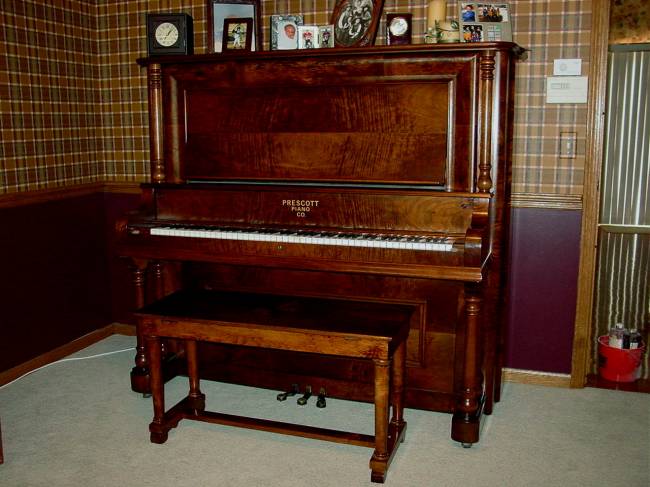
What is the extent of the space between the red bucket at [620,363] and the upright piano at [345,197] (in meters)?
0.67

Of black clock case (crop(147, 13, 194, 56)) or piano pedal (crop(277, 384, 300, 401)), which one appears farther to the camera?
black clock case (crop(147, 13, 194, 56))

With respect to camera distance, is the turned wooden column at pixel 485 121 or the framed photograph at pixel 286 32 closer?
the turned wooden column at pixel 485 121

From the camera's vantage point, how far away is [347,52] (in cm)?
278

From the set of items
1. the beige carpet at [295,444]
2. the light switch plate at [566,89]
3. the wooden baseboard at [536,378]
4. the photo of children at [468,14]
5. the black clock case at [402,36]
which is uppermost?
the photo of children at [468,14]

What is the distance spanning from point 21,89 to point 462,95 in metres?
2.18

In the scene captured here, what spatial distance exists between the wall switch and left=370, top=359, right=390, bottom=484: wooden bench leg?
1.48 meters

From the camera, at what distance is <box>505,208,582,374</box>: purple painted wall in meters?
3.22

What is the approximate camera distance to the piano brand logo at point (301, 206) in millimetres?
2840

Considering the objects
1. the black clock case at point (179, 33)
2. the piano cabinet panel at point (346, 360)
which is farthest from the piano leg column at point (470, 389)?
the black clock case at point (179, 33)

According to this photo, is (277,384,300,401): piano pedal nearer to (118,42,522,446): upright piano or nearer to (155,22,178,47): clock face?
(118,42,522,446): upright piano

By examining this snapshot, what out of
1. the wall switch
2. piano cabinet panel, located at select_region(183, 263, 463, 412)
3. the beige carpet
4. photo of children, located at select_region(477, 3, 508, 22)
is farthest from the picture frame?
the beige carpet

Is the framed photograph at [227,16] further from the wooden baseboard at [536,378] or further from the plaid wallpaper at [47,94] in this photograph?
the wooden baseboard at [536,378]

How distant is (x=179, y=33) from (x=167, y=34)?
6 cm

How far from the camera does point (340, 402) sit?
3.12 m
